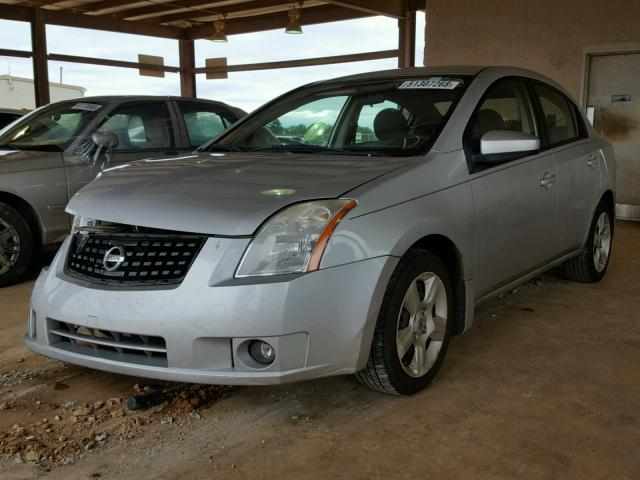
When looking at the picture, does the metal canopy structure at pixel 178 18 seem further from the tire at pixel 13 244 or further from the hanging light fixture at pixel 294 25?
the tire at pixel 13 244

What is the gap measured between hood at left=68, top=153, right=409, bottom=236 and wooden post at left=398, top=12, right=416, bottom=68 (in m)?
10.0

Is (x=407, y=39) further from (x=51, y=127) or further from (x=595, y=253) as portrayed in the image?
(x=595, y=253)

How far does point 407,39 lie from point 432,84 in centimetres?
957

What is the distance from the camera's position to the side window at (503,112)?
10.5ft

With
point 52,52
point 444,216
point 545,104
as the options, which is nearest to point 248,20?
point 52,52

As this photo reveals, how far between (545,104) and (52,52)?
1317 cm

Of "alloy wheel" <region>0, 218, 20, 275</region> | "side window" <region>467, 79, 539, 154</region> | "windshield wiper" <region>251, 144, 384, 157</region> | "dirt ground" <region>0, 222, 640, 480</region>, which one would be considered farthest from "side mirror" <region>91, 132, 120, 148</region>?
"side window" <region>467, 79, 539, 154</region>

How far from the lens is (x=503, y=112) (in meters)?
3.58

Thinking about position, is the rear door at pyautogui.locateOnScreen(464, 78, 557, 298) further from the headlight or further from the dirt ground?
the headlight

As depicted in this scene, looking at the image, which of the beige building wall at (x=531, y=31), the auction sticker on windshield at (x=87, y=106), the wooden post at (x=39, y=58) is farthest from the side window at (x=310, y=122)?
the wooden post at (x=39, y=58)

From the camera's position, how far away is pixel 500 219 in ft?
10.5

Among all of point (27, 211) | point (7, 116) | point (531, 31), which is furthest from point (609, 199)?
point (7, 116)

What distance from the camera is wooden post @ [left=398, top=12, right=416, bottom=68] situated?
12.3 meters

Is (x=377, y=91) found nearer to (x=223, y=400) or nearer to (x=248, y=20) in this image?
(x=223, y=400)
